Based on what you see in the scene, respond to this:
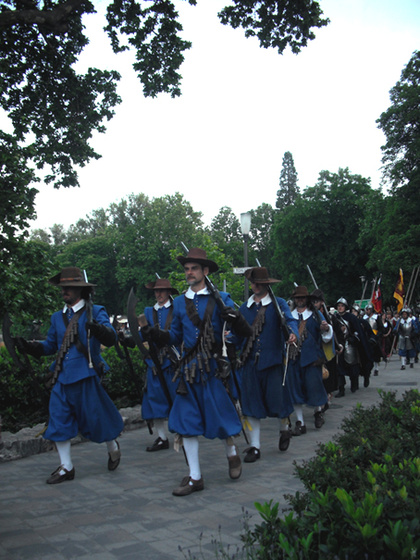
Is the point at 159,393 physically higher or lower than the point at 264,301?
lower

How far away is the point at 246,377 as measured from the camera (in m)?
7.14

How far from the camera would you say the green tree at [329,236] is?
4600cm

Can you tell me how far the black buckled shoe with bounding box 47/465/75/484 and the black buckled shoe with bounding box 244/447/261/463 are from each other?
187 centimetres

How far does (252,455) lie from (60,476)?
2.07 meters

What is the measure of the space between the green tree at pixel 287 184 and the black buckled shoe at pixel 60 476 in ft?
230

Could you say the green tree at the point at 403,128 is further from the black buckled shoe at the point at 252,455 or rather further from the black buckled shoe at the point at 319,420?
the black buckled shoe at the point at 252,455

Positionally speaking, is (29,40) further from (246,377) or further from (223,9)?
(246,377)

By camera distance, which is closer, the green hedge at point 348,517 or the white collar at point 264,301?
the green hedge at point 348,517

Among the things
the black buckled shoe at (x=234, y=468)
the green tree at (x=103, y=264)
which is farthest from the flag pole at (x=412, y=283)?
the green tree at (x=103, y=264)

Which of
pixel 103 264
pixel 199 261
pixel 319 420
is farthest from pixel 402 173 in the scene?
pixel 103 264

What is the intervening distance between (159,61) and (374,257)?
26683 millimetres

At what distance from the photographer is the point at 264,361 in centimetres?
707

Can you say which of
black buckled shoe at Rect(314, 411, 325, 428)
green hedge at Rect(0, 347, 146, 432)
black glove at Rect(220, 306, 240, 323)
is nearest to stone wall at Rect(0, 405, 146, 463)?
green hedge at Rect(0, 347, 146, 432)

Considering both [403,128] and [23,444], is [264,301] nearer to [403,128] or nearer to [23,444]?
[23,444]
